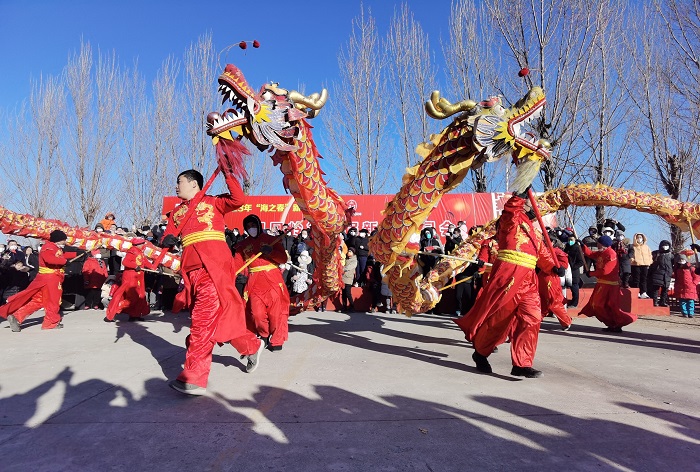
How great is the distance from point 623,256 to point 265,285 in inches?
285

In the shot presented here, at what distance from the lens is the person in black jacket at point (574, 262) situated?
8.45 meters

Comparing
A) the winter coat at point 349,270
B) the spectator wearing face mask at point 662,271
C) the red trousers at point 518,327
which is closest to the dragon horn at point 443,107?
the red trousers at point 518,327

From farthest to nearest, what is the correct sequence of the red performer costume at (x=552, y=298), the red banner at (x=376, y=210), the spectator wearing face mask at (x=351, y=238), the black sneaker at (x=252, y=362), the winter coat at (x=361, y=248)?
the red banner at (x=376, y=210), the spectator wearing face mask at (x=351, y=238), the winter coat at (x=361, y=248), the red performer costume at (x=552, y=298), the black sneaker at (x=252, y=362)

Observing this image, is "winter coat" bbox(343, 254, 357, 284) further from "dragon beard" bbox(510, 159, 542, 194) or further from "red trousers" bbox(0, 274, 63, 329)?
"dragon beard" bbox(510, 159, 542, 194)

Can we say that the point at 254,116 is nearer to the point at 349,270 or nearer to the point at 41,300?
the point at 41,300

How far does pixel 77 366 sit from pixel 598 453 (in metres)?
4.29

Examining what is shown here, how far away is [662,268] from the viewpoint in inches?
361

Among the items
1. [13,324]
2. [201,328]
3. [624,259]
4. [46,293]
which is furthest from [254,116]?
[624,259]

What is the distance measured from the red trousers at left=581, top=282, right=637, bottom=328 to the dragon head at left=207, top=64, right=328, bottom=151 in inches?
211

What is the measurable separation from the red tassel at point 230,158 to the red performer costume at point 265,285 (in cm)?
142

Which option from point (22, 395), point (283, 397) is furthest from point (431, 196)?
point (22, 395)

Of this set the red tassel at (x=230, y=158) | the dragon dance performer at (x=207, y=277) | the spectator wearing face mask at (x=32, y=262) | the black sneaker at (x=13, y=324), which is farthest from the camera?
the spectator wearing face mask at (x=32, y=262)

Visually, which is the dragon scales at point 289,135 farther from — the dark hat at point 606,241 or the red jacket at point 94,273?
the red jacket at point 94,273

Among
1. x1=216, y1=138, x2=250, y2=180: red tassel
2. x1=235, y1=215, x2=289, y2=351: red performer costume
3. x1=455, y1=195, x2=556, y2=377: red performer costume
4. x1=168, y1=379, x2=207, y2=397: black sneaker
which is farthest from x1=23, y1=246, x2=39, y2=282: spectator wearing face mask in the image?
x1=455, y1=195, x2=556, y2=377: red performer costume
